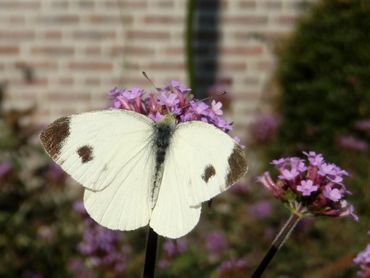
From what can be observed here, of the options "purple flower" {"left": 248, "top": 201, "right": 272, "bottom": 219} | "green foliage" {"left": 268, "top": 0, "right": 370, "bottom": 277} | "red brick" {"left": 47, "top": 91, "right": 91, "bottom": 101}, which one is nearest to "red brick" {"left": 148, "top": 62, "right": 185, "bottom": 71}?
"red brick" {"left": 47, "top": 91, "right": 91, "bottom": 101}

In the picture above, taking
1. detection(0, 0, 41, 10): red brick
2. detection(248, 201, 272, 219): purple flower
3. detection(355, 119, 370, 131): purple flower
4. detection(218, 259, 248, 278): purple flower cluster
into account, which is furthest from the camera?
detection(0, 0, 41, 10): red brick

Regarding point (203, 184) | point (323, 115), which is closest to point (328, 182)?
point (203, 184)

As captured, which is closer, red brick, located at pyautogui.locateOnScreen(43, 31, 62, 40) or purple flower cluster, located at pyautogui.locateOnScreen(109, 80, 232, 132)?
purple flower cluster, located at pyautogui.locateOnScreen(109, 80, 232, 132)

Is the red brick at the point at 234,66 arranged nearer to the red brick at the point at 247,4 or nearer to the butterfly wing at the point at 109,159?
the red brick at the point at 247,4

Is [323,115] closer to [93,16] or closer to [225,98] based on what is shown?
[225,98]

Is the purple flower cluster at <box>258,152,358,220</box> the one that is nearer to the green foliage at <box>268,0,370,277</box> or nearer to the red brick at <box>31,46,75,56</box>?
the green foliage at <box>268,0,370,277</box>

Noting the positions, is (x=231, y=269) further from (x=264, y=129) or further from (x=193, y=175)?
(x=264, y=129)
